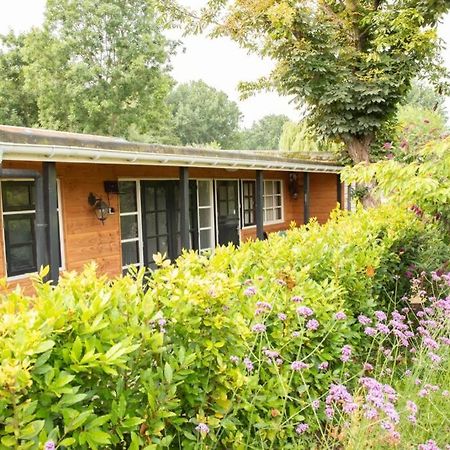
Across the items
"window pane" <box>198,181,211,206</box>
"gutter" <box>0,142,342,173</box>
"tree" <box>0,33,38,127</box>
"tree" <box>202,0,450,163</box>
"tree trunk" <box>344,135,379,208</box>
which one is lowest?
"window pane" <box>198,181,211,206</box>

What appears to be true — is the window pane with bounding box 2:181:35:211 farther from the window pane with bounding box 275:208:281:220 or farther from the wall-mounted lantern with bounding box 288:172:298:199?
the wall-mounted lantern with bounding box 288:172:298:199

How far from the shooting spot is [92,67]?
25828 mm

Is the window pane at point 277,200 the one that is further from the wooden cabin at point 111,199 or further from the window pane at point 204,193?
the window pane at point 204,193

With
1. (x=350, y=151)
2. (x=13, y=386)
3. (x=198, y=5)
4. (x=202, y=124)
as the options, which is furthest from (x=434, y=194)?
(x=202, y=124)

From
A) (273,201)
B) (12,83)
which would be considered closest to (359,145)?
(273,201)

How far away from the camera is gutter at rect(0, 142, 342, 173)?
458 centimetres

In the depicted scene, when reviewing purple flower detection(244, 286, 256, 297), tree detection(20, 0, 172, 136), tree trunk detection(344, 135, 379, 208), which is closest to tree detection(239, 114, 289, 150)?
tree detection(20, 0, 172, 136)

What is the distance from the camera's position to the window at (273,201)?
11984 mm

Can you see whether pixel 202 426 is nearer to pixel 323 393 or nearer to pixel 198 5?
pixel 323 393

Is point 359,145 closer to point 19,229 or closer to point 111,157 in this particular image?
point 111,157

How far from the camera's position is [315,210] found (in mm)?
13891

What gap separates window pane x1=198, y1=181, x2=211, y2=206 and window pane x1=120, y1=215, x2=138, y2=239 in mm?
1878

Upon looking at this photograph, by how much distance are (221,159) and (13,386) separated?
6646 mm

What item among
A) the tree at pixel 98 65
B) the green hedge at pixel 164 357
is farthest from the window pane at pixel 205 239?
the tree at pixel 98 65
